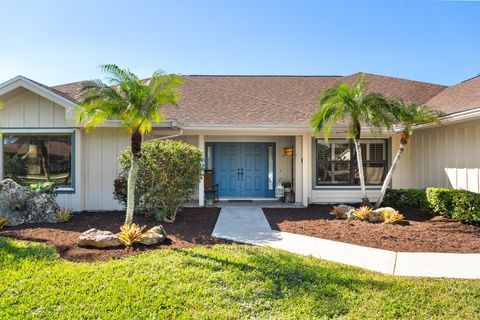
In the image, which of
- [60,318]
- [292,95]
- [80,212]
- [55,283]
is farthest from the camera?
[292,95]

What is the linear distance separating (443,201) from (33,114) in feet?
40.7

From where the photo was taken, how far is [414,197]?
10148 millimetres

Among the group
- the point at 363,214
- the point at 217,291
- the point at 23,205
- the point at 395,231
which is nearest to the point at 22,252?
the point at 23,205

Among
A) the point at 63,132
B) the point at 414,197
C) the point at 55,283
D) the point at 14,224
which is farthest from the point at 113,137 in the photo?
the point at 414,197

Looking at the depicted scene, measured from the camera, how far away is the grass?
367 centimetres

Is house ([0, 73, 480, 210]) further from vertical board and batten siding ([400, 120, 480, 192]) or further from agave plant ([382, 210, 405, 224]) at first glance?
agave plant ([382, 210, 405, 224])

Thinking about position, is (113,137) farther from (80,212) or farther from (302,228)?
(302,228)

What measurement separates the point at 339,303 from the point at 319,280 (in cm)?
60

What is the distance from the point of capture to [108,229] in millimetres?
7469

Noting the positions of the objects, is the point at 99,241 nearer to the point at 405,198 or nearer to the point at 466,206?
the point at 466,206

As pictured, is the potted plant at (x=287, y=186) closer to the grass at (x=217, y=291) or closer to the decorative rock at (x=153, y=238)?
the decorative rock at (x=153, y=238)

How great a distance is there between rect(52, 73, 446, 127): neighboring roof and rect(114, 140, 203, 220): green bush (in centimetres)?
249

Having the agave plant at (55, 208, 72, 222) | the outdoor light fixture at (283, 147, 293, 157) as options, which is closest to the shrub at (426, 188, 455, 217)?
A: the outdoor light fixture at (283, 147, 293, 157)

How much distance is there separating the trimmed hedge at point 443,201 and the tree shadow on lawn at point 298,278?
4933mm
